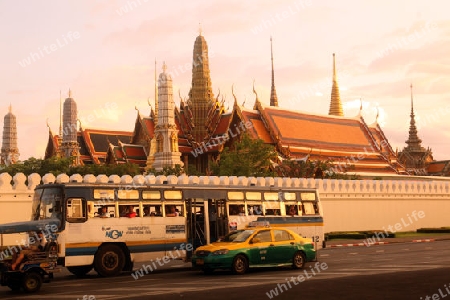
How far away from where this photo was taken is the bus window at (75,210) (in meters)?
19.7

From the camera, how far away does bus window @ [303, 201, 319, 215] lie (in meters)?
26.3

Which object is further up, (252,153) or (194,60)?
(194,60)

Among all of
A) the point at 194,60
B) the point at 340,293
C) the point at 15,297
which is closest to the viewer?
the point at 340,293

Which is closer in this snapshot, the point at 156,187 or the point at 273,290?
the point at 273,290

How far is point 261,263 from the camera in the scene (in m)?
19.7

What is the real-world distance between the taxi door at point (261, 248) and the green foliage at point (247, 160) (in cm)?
3026

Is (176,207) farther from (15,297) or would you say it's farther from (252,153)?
(252,153)

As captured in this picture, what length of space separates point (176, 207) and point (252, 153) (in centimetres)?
3065

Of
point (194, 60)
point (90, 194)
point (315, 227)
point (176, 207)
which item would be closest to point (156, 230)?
point (176, 207)

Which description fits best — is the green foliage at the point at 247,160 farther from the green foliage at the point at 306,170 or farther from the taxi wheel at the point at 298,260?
the taxi wheel at the point at 298,260

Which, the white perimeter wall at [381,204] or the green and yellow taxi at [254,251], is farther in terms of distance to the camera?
the white perimeter wall at [381,204]

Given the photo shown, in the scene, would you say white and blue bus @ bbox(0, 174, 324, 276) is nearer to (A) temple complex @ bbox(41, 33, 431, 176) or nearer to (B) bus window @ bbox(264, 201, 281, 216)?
(B) bus window @ bbox(264, 201, 281, 216)

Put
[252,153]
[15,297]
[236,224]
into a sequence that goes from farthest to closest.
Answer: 1. [252,153]
2. [236,224]
3. [15,297]

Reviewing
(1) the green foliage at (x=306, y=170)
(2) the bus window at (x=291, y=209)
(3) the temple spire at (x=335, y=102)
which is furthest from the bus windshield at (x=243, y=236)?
(3) the temple spire at (x=335, y=102)
